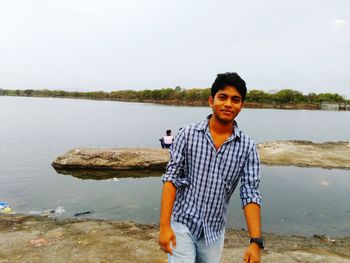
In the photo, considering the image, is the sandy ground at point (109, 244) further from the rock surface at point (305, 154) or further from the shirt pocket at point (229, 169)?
the rock surface at point (305, 154)

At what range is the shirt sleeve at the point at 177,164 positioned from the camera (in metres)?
2.73

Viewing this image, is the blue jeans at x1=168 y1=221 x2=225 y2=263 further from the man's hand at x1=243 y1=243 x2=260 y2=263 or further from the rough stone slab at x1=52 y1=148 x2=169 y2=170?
the rough stone slab at x1=52 y1=148 x2=169 y2=170

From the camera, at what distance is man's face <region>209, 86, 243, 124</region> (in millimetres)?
2736

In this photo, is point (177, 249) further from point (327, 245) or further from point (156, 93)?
point (156, 93)

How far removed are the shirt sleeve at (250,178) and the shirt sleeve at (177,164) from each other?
1.62ft

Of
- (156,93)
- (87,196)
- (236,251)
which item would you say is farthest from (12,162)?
(156,93)

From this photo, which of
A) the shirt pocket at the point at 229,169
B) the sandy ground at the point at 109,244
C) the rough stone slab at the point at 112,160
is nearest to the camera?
the shirt pocket at the point at 229,169

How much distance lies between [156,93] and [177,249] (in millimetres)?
154450

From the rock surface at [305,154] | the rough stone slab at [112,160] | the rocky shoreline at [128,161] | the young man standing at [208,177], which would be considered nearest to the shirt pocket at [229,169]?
the young man standing at [208,177]

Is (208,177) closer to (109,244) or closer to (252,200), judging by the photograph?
(252,200)

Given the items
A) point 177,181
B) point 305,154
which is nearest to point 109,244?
point 177,181

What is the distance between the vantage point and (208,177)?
274cm

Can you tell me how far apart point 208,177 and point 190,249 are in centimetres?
62

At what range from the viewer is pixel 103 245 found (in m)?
6.64
